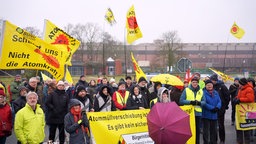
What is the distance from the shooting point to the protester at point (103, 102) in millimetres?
7562

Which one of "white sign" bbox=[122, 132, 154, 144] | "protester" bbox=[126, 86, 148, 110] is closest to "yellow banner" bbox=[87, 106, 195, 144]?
"white sign" bbox=[122, 132, 154, 144]

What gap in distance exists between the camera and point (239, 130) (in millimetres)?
8273

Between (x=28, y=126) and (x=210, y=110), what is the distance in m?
4.34

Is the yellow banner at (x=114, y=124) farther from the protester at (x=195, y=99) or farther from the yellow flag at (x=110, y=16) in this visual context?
the yellow flag at (x=110, y=16)

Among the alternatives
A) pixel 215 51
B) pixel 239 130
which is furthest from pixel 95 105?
pixel 215 51

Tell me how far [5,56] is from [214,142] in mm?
5421

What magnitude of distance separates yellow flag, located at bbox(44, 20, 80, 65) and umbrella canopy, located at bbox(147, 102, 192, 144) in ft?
17.4

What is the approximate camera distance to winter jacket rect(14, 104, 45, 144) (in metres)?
5.46

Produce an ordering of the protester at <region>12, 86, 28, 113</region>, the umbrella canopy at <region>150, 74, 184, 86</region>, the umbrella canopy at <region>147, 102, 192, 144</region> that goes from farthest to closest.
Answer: the umbrella canopy at <region>150, 74, 184, 86</region> < the protester at <region>12, 86, 28, 113</region> < the umbrella canopy at <region>147, 102, 192, 144</region>

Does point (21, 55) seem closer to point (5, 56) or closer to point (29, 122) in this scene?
point (5, 56)

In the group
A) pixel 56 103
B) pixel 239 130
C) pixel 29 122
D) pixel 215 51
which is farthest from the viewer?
pixel 215 51

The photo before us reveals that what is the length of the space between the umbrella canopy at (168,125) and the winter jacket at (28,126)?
2672mm

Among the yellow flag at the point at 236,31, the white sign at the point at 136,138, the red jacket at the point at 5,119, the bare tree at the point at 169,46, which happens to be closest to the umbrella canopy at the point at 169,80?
the white sign at the point at 136,138

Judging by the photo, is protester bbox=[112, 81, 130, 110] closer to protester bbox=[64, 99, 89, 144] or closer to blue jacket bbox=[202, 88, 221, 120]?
protester bbox=[64, 99, 89, 144]
